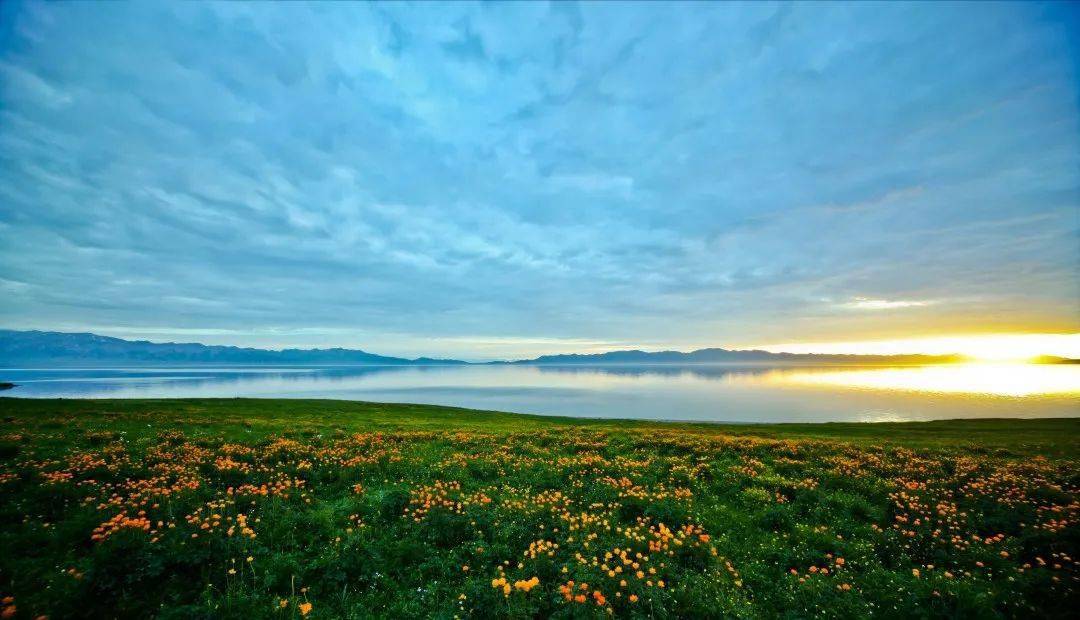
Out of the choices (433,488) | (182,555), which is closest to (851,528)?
(433,488)

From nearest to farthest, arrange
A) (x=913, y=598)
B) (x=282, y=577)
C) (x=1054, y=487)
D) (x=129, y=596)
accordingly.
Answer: (x=129, y=596)
(x=913, y=598)
(x=282, y=577)
(x=1054, y=487)

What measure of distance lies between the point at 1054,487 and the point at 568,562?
1553cm

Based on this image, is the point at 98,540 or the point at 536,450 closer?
the point at 98,540

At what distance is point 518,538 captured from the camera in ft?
29.7

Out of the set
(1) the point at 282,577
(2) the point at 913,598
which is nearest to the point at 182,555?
(1) the point at 282,577

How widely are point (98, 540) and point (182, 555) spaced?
258 centimetres

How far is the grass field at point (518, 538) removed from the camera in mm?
6680

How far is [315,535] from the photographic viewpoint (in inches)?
350

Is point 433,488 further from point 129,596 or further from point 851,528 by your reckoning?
point 851,528

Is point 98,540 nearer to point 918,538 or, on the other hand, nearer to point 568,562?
point 568,562

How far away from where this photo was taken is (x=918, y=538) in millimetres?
9172

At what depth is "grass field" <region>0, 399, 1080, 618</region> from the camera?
6.68 meters

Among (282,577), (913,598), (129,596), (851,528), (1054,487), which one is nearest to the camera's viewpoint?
(129,596)

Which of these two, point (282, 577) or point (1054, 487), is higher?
point (1054, 487)
